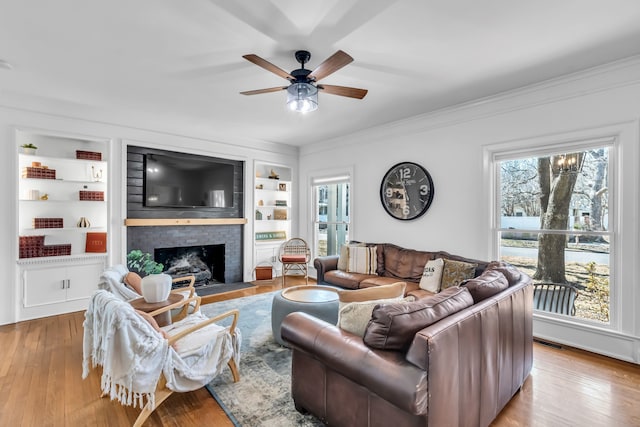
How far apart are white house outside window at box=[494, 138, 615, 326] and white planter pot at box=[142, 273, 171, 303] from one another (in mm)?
3666

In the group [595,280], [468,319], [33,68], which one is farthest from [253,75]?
[595,280]

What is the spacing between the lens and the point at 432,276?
12.2 feet

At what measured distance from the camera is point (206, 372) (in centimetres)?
216

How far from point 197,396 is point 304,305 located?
1.12 m

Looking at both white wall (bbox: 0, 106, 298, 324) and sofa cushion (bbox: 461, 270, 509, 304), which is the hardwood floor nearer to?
sofa cushion (bbox: 461, 270, 509, 304)

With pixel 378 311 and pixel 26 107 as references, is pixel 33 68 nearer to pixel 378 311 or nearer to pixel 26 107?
pixel 26 107

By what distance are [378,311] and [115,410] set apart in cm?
198

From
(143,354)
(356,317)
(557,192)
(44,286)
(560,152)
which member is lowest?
(44,286)

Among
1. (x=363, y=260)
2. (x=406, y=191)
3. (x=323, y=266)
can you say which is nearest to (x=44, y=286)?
(x=323, y=266)

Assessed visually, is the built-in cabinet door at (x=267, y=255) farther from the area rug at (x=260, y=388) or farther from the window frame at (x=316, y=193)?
the area rug at (x=260, y=388)

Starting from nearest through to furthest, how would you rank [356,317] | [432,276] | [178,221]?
1. [356,317]
2. [432,276]
3. [178,221]

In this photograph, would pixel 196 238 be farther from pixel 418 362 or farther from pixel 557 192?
pixel 557 192

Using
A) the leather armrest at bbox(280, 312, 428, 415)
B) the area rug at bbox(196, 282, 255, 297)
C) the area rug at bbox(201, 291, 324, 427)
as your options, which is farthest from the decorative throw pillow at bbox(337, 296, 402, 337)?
the area rug at bbox(196, 282, 255, 297)

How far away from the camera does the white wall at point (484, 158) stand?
2.82 metres
